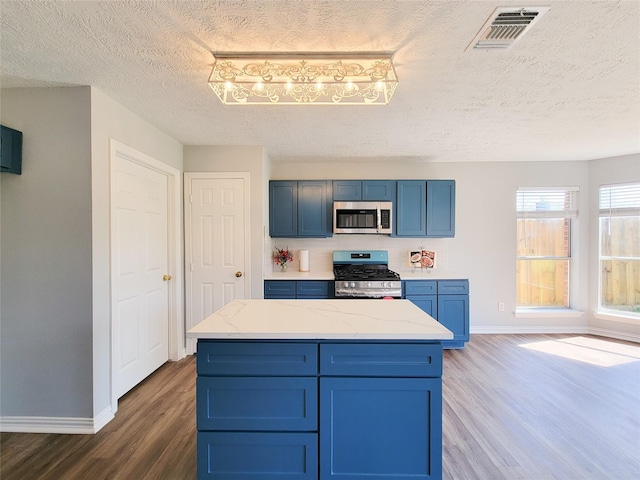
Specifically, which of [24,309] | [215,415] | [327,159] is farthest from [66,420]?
[327,159]

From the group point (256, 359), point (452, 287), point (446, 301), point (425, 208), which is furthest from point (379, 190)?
point (256, 359)

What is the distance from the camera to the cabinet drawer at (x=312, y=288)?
3.37 m

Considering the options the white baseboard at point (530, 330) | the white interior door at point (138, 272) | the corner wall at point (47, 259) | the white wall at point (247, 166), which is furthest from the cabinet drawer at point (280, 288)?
the white baseboard at point (530, 330)

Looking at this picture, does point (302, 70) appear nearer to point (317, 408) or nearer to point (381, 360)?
point (381, 360)

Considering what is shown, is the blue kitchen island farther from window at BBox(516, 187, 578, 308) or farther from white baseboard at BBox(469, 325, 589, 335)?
window at BBox(516, 187, 578, 308)

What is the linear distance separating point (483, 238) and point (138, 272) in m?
4.34

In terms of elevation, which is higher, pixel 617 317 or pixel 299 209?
pixel 299 209

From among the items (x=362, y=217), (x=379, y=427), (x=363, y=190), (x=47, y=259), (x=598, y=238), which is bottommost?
(x=379, y=427)

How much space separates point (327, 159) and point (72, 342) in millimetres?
3255

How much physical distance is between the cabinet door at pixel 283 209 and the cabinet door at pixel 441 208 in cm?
183

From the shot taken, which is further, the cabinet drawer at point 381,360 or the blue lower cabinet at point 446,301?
the blue lower cabinet at point 446,301

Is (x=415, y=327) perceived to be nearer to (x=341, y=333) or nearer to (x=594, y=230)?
(x=341, y=333)

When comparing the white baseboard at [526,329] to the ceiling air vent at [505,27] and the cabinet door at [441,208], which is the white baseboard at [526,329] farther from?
the ceiling air vent at [505,27]

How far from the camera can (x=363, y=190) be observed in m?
3.71
